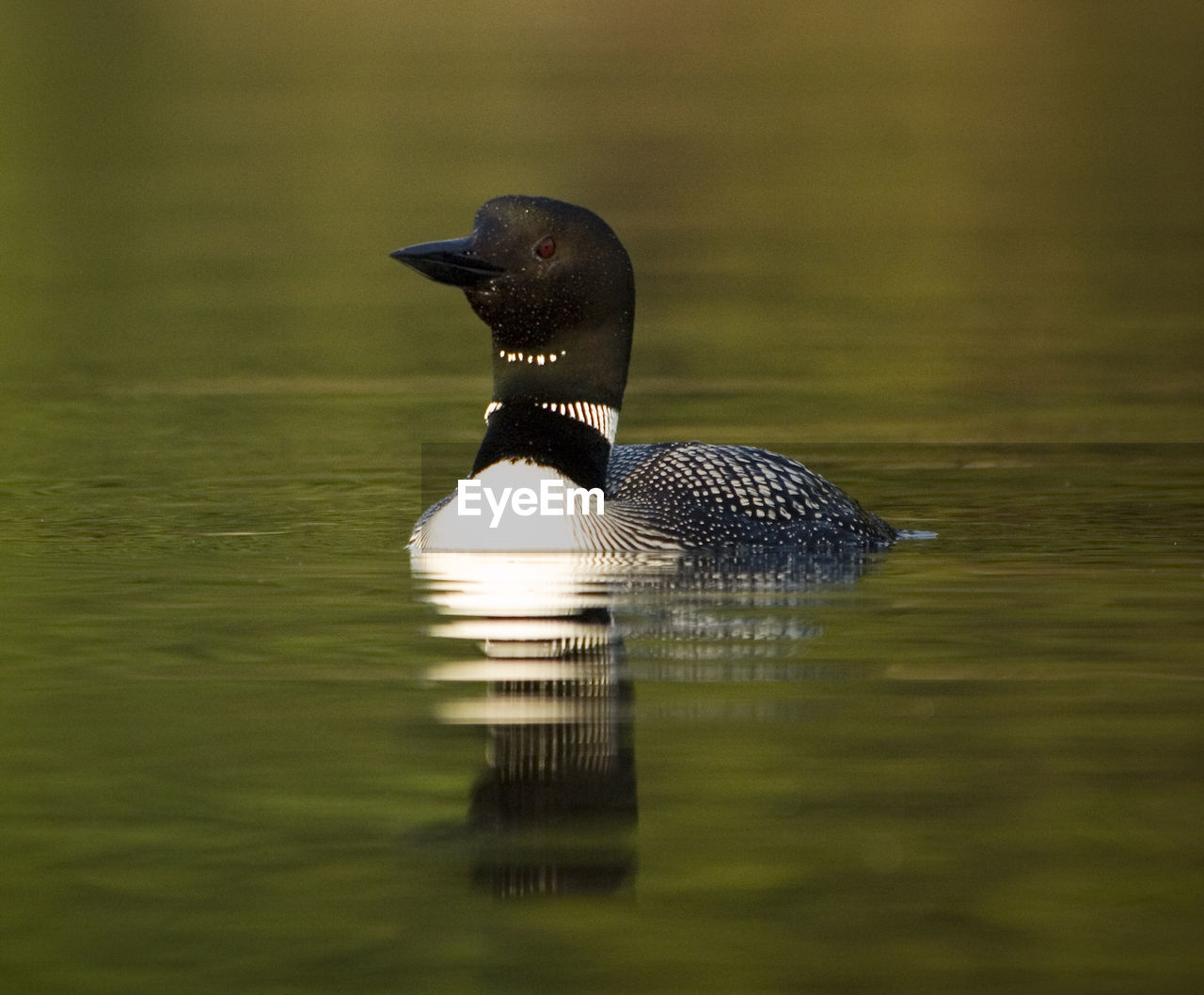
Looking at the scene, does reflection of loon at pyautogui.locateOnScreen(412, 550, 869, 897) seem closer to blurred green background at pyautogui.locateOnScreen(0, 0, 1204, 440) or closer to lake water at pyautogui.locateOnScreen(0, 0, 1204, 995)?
lake water at pyautogui.locateOnScreen(0, 0, 1204, 995)

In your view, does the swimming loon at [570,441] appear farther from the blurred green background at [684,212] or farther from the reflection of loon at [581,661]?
the blurred green background at [684,212]

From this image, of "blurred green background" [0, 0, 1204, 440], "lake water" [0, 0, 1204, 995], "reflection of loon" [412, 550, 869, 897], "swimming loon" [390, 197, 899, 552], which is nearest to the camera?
"lake water" [0, 0, 1204, 995]

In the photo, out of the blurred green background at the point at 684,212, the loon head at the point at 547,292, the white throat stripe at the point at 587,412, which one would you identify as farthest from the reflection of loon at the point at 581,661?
the blurred green background at the point at 684,212

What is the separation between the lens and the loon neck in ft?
29.2

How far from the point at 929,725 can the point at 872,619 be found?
60.5 inches

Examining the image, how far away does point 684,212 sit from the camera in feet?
80.2

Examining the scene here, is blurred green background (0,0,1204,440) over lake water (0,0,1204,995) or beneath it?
over

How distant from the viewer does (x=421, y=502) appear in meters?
10.6

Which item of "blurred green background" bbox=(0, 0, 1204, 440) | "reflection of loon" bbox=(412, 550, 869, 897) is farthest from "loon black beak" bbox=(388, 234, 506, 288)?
"blurred green background" bbox=(0, 0, 1204, 440)

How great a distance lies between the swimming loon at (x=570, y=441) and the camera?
8852 millimetres

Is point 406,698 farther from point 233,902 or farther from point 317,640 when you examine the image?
point 233,902

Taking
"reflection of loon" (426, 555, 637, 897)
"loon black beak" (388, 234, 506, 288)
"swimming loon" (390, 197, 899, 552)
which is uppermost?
"loon black beak" (388, 234, 506, 288)

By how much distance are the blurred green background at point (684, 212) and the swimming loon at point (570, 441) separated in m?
3.05

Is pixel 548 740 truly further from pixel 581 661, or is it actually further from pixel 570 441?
pixel 570 441
